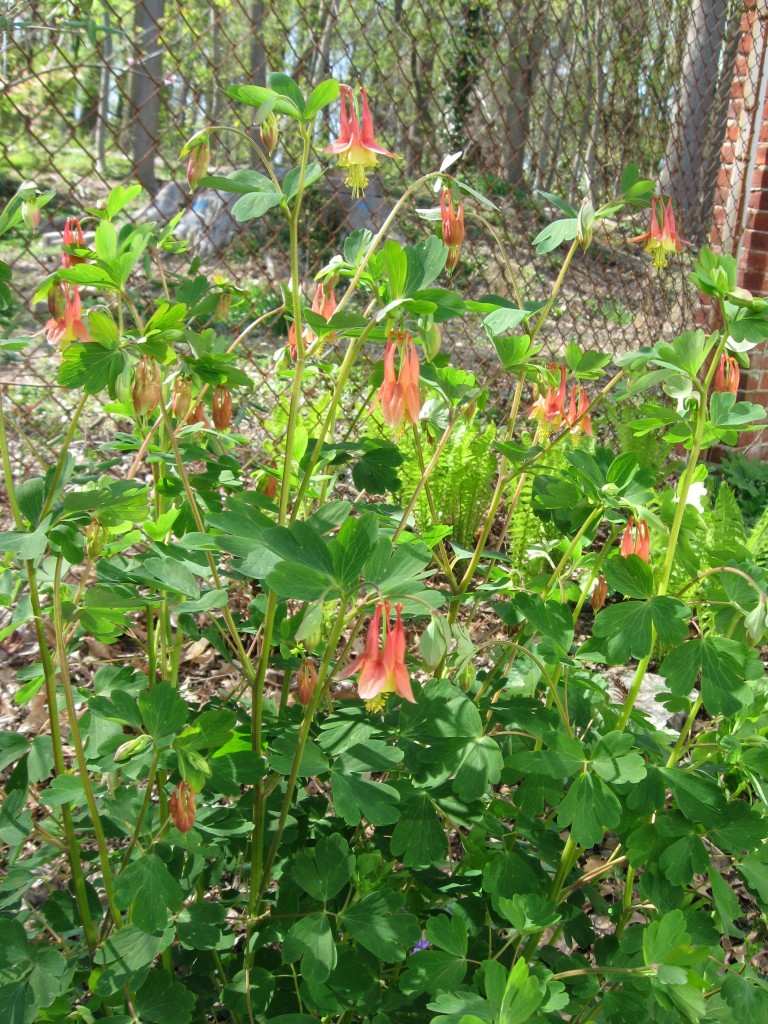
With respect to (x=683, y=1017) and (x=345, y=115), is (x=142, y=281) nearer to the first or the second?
(x=345, y=115)

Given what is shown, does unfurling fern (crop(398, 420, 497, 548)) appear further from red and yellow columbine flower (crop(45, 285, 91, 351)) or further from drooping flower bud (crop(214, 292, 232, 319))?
red and yellow columbine flower (crop(45, 285, 91, 351))

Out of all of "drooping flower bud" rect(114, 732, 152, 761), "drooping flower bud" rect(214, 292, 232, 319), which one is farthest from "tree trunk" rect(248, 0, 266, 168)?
"drooping flower bud" rect(114, 732, 152, 761)

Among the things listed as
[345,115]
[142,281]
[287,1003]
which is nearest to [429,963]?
[287,1003]

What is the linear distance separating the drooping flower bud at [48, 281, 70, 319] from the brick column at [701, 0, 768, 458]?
355cm

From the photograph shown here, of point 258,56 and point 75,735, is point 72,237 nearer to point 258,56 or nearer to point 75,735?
point 75,735

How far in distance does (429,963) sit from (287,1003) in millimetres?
227

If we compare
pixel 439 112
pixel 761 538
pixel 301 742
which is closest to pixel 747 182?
pixel 761 538

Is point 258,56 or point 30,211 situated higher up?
point 258,56

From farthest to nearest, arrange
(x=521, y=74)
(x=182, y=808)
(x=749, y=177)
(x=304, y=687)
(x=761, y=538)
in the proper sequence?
(x=749, y=177) < (x=521, y=74) < (x=761, y=538) < (x=304, y=687) < (x=182, y=808)

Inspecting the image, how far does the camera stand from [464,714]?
107 centimetres

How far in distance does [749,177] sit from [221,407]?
3.73 meters

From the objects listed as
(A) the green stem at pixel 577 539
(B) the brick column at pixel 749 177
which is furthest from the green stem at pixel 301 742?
(B) the brick column at pixel 749 177

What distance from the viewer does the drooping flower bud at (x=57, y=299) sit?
1.07 m

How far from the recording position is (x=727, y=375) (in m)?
1.25
